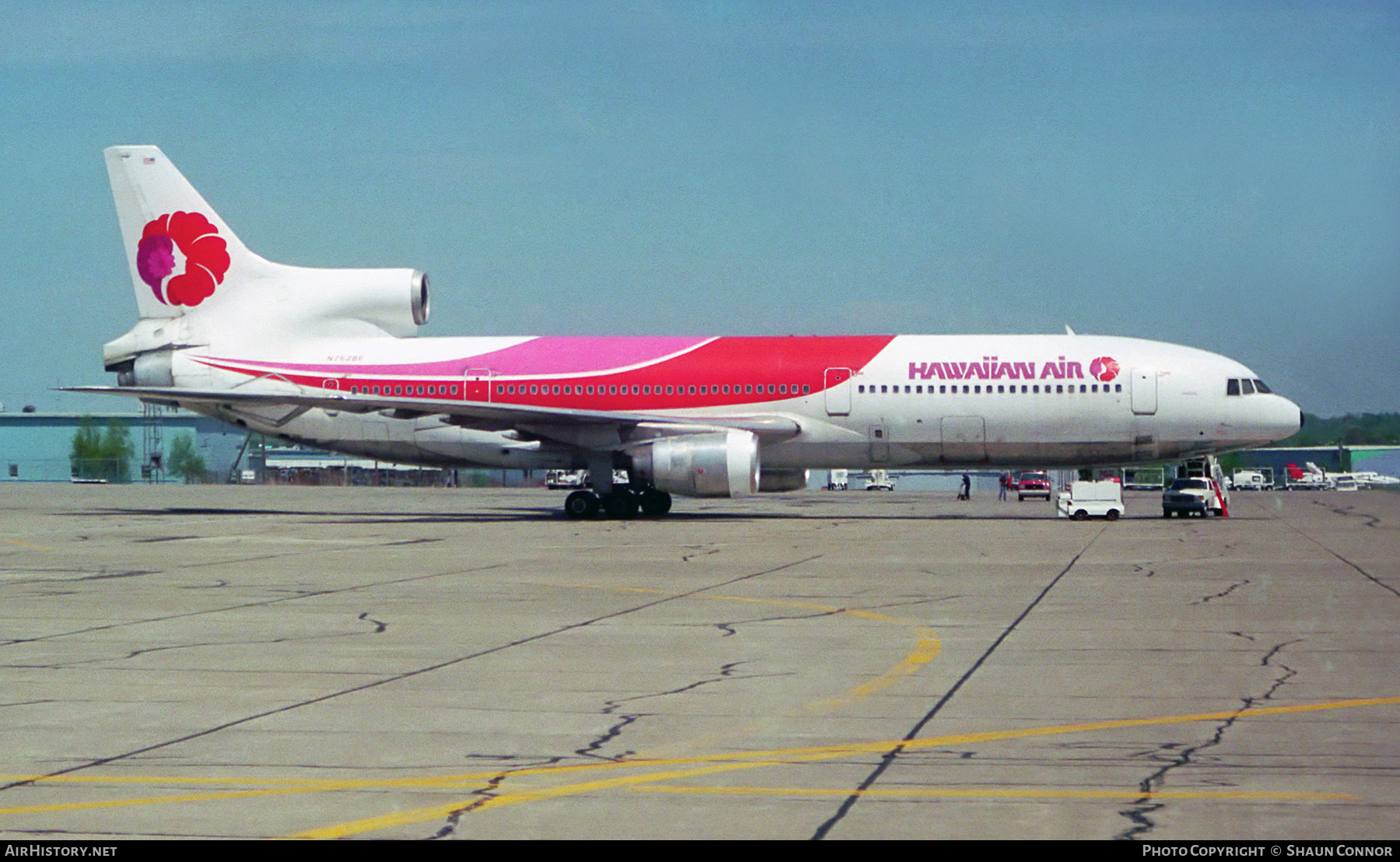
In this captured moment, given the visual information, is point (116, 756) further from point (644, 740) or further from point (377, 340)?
point (377, 340)

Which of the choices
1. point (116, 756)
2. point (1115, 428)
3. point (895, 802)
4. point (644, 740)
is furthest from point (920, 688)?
point (1115, 428)

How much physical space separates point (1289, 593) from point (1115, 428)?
17223 mm

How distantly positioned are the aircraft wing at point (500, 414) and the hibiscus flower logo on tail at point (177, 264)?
3.16 metres

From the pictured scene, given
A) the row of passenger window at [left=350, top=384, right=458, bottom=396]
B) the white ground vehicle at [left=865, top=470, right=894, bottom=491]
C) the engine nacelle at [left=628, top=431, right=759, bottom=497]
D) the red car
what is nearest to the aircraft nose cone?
the engine nacelle at [left=628, top=431, right=759, bottom=497]

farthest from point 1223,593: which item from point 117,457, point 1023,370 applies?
point 117,457

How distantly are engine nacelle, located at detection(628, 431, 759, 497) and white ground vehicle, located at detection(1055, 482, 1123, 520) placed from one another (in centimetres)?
865

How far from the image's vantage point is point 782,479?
34.5 meters

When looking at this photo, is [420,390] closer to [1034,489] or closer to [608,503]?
[608,503]

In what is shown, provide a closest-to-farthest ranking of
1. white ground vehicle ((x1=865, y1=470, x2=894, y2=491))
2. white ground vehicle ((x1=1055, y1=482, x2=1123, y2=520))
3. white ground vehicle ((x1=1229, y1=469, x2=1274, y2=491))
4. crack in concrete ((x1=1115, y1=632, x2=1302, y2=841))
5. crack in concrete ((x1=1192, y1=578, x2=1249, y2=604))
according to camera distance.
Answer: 1. crack in concrete ((x1=1115, y1=632, x2=1302, y2=841))
2. crack in concrete ((x1=1192, y1=578, x2=1249, y2=604))
3. white ground vehicle ((x1=1055, y1=482, x2=1123, y2=520))
4. white ground vehicle ((x1=1229, y1=469, x2=1274, y2=491))
5. white ground vehicle ((x1=865, y1=470, x2=894, y2=491))

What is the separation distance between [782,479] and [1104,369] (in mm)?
8132

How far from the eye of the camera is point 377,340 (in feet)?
116

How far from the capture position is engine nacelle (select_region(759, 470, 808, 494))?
34.2 metres

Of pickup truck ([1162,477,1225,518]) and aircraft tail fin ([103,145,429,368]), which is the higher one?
A: aircraft tail fin ([103,145,429,368])

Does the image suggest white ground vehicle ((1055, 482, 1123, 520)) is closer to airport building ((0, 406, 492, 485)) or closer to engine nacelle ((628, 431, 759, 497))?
engine nacelle ((628, 431, 759, 497))
